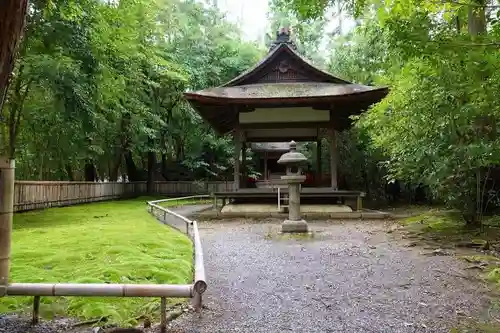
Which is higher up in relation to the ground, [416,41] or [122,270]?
[416,41]

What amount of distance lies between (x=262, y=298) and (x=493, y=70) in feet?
13.3

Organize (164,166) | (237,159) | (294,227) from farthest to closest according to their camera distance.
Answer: (164,166) < (237,159) < (294,227)

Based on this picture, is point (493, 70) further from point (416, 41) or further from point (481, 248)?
point (481, 248)

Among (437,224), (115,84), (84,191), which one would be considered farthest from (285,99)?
(84,191)

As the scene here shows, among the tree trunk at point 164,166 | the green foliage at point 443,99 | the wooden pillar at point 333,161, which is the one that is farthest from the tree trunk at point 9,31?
the tree trunk at point 164,166

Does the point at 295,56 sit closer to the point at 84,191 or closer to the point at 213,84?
the point at 213,84

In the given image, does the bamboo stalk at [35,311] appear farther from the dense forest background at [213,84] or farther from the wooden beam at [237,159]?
the wooden beam at [237,159]

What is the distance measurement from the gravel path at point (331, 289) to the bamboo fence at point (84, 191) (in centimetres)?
848

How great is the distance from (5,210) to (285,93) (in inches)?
460

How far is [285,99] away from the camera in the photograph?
44.8ft

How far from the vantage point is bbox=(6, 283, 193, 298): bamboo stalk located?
11.1 ft

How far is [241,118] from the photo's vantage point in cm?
1502

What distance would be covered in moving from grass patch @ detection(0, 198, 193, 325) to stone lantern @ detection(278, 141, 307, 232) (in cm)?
249

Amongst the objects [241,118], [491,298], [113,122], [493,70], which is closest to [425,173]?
[493,70]
